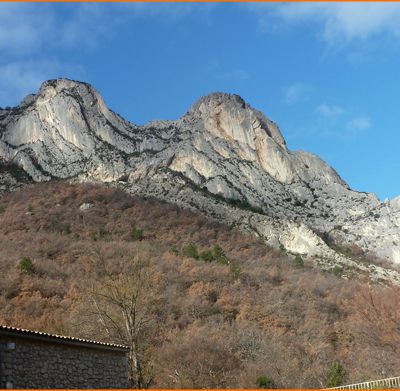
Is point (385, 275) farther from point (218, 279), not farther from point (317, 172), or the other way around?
point (317, 172)

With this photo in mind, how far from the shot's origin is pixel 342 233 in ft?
291

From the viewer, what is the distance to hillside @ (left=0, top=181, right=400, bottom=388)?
98.1 feet

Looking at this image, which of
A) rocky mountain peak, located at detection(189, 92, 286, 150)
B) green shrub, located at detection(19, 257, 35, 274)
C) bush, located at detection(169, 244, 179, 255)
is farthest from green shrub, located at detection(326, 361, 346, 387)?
rocky mountain peak, located at detection(189, 92, 286, 150)

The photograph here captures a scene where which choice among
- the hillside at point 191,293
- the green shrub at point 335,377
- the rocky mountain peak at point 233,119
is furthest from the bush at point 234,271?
the rocky mountain peak at point 233,119

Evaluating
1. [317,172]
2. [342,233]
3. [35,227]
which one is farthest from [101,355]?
[317,172]

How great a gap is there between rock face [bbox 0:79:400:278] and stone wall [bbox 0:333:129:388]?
2547 inches

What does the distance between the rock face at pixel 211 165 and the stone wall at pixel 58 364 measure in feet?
212

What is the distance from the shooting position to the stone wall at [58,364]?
13.1 metres

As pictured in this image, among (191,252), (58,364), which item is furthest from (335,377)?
(191,252)

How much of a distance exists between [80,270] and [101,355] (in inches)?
1512

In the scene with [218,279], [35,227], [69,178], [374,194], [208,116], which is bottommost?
[218,279]

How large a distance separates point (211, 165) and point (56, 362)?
8336cm

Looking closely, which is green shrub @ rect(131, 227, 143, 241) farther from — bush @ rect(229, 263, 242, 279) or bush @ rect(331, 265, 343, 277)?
bush @ rect(331, 265, 343, 277)

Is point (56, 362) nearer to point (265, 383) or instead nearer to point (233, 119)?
point (265, 383)
